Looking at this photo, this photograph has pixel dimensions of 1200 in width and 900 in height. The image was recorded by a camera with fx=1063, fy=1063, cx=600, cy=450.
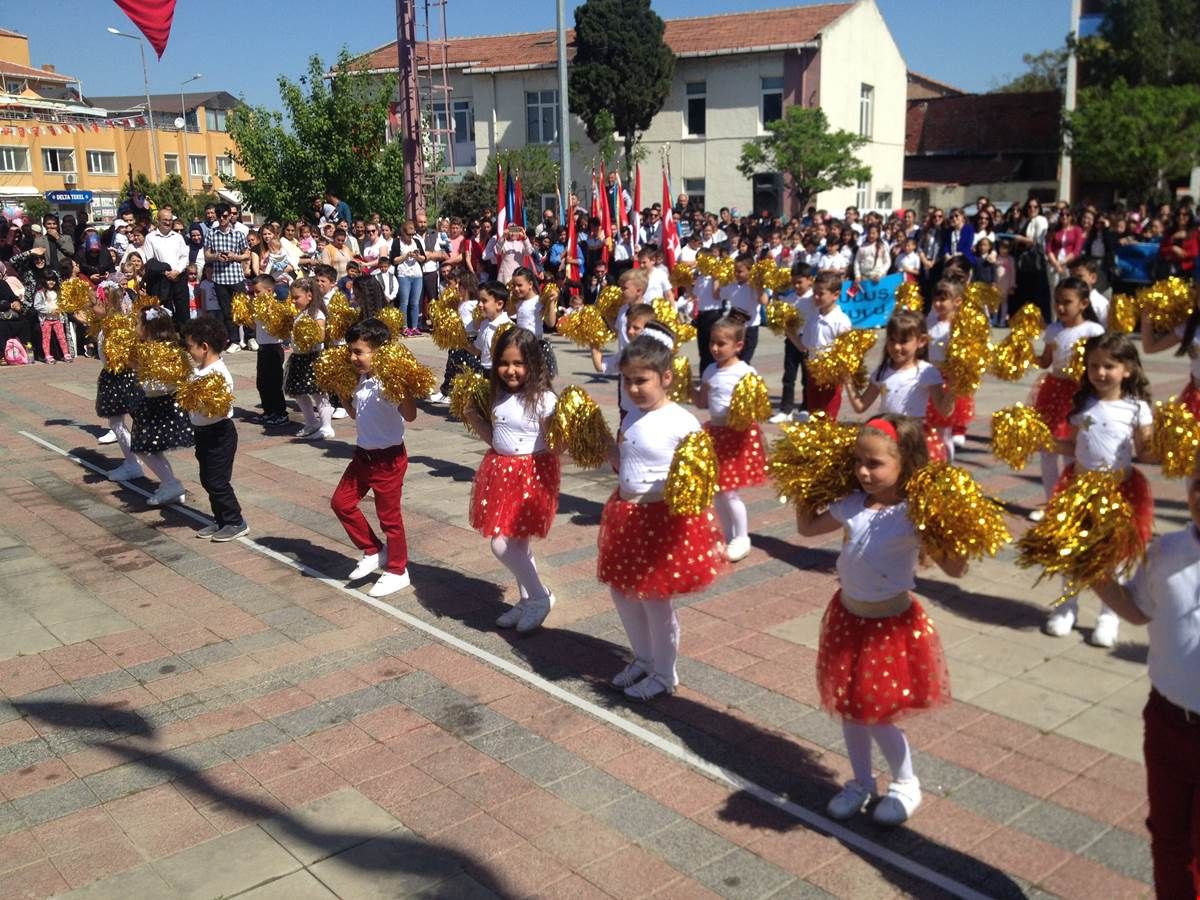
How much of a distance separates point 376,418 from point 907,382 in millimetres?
3327

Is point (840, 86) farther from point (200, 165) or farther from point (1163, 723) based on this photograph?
point (200, 165)

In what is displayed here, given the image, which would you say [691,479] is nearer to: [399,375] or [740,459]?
[740,459]

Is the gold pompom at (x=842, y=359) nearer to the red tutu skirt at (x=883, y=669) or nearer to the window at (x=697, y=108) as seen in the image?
the red tutu skirt at (x=883, y=669)

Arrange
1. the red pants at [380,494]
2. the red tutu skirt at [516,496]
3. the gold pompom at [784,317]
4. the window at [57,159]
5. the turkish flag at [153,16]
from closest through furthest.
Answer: the red tutu skirt at [516,496]
the red pants at [380,494]
the gold pompom at [784,317]
the turkish flag at [153,16]
the window at [57,159]

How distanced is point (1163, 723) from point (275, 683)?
4.11m

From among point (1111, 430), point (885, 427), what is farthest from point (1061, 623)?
point (885, 427)

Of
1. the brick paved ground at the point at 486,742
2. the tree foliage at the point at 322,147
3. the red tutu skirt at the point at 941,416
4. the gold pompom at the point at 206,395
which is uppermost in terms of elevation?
the tree foliage at the point at 322,147

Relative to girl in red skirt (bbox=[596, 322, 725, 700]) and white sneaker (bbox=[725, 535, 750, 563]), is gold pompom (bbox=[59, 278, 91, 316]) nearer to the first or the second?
Answer: white sneaker (bbox=[725, 535, 750, 563])

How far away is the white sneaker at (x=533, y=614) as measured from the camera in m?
6.00

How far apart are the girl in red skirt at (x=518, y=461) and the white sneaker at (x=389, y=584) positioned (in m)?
1.13

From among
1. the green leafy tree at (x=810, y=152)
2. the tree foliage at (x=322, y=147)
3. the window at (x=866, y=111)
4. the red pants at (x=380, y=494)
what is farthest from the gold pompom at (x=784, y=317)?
the window at (x=866, y=111)

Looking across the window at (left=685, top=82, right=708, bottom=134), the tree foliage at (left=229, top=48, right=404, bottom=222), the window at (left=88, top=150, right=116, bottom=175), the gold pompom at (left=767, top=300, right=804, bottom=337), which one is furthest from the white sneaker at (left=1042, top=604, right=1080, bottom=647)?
the window at (left=88, top=150, right=116, bottom=175)

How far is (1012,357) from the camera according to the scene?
7.07 meters

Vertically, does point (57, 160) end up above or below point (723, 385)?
above
